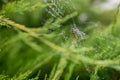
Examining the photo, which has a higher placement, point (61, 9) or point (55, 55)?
point (61, 9)

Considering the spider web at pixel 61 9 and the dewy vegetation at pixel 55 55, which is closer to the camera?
the dewy vegetation at pixel 55 55

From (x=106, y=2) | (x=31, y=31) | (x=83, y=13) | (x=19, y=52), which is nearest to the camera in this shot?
(x=31, y=31)

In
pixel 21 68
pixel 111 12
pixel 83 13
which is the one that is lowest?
pixel 21 68

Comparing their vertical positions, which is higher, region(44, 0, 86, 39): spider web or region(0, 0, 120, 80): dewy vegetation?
region(44, 0, 86, 39): spider web

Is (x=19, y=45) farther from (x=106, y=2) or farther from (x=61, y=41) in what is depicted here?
(x=106, y=2)

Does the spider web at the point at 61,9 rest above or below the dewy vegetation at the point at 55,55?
above

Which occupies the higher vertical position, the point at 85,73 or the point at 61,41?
the point at 61,41

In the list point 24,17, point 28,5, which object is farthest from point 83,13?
point 28,5

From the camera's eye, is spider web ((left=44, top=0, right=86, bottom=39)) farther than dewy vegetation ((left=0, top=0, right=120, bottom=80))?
Yes

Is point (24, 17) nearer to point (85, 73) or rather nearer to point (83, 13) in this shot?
point (85, 73)

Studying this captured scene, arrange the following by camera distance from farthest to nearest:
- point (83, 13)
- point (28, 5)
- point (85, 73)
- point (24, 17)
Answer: point (83, 13) → point (24, 17) → point (85, 73) → point (28, 5)

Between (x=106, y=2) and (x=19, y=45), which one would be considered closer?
(x=19, y=45)
